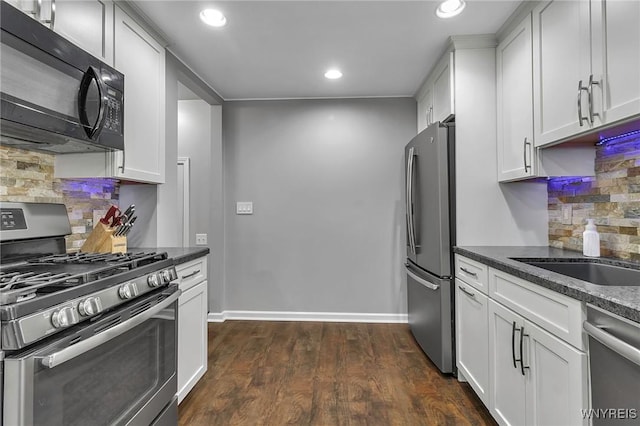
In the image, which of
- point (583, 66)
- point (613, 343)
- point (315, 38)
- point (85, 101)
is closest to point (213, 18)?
point (315, 38)

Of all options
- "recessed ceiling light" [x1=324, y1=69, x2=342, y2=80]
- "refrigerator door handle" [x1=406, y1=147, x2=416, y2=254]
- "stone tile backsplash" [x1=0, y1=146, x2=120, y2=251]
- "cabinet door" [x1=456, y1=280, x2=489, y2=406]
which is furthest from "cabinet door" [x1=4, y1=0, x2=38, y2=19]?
"cabinet door" [x1=456, y1=280, x2=489, y2=406]

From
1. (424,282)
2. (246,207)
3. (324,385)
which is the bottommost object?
(324,385)

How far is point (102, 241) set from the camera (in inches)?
71.4

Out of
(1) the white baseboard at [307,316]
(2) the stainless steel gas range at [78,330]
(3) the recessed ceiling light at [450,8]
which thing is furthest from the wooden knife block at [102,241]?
(3) the recessed ceiling light at [450,8]

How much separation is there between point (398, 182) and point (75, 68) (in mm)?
2745

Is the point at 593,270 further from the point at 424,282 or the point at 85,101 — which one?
the point at 85,101

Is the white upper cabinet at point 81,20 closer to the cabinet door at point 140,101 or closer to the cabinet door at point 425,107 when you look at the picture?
the cabinet door at point 140,101

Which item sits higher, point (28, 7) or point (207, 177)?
point (28, 7)

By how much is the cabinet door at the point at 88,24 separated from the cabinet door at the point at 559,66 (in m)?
2.30

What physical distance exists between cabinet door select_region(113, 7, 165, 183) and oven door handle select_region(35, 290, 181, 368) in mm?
827

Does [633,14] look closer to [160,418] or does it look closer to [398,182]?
[398,182]

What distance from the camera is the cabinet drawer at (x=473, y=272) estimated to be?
1.81 meters

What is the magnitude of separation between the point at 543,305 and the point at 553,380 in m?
0.27

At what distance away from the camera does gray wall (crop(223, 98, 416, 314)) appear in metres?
3.40
